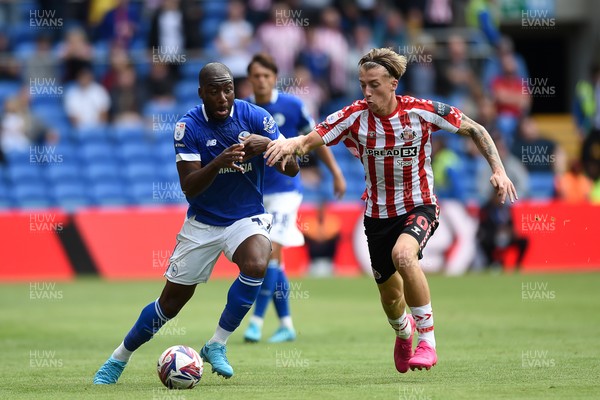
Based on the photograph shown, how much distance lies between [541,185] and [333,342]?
1146 centimetres

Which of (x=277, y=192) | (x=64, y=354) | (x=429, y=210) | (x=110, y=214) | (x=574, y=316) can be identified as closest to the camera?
(x=429, y=210)

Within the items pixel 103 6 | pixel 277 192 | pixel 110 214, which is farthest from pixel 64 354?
pixel 103 6

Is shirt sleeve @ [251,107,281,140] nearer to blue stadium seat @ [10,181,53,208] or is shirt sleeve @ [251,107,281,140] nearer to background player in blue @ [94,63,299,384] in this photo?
background player in blue @ [94,63,299,384]

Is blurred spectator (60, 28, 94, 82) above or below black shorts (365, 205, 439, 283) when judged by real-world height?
above

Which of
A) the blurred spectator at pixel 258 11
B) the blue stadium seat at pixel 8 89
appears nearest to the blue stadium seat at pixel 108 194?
the blue stadium seat at pixel 8 89

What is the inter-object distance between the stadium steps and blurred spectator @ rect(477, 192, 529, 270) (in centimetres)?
495

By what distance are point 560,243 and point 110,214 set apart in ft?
26.9

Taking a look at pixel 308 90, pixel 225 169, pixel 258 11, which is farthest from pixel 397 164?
pixel 258 11

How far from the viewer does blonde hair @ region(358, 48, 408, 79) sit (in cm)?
830

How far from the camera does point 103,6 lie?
23000 millimetres

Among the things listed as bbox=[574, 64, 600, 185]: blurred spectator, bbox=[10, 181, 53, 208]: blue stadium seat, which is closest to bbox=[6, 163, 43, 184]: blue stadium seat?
bbox=[10, 181, 53, 208]: blue stadium seat

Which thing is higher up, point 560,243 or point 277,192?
point 277,192

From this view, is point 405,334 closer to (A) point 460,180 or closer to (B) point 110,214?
(B) point 110,214

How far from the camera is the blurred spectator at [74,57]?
21500mm
